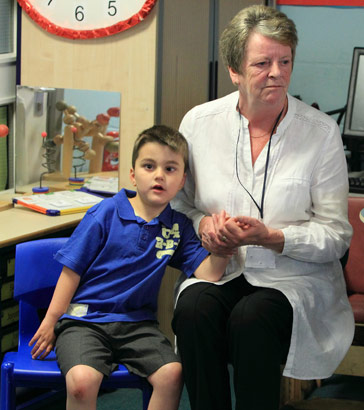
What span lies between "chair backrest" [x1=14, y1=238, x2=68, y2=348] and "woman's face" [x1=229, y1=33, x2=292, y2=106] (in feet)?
2.42

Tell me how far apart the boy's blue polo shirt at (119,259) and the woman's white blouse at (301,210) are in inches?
4.0

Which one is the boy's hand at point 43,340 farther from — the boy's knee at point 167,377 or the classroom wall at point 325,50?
the classroom wall at point 325,50

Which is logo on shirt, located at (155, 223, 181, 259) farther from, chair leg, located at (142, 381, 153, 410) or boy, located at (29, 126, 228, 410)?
chair leg, located at (142, 381, 153, 410)

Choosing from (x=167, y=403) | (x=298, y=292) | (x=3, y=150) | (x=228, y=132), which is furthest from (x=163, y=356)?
(x=3, y=150)

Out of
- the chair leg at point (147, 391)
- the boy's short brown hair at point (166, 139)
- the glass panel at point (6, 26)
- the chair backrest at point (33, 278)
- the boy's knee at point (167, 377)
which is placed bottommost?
the chair leg at point (147, 391)

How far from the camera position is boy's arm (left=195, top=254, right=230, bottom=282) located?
213 centimetres

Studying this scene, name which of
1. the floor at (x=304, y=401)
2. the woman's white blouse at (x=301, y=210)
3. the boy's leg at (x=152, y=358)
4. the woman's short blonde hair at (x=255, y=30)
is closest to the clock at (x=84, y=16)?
the woman's short blonde hair at (x=255, y=30)

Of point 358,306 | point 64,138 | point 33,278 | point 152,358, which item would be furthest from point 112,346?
point 64,138

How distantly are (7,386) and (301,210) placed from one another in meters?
0.94

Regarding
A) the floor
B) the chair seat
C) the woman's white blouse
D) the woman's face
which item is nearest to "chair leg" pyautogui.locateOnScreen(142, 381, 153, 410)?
the woman's white blouse

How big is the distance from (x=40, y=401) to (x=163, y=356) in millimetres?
827

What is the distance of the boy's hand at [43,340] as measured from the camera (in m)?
2.12

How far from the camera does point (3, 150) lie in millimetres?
3189

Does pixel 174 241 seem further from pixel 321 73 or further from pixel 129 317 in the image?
pixel 321 73
